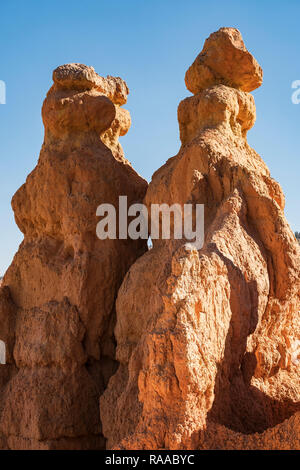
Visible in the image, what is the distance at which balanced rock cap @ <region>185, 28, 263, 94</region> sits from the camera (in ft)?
26.2

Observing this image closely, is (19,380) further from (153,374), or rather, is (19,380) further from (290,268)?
(290,268)

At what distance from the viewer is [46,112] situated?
27.4 ft

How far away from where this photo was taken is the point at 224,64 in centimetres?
799

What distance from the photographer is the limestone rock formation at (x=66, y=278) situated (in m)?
7.14

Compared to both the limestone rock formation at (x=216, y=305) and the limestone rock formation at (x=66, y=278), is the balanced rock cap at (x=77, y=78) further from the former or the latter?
the limestone rock formation at (x=216, y=305)

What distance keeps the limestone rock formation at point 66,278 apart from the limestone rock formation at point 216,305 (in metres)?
0.68

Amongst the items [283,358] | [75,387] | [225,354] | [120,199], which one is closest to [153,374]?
[225,354]

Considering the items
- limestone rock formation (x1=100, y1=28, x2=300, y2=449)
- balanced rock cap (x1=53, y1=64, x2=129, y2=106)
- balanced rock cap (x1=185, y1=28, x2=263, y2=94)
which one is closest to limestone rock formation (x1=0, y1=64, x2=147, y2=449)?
balanced rock cap (x1=53, y1=64, x2=129, y2=106)

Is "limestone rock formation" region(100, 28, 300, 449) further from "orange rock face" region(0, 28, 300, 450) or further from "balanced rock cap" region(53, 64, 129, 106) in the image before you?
"balanced rock cap" region(53, 64, 129, 106)

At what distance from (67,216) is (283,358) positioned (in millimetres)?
3314

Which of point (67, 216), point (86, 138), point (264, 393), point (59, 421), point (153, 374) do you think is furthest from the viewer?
point (86, 138)
